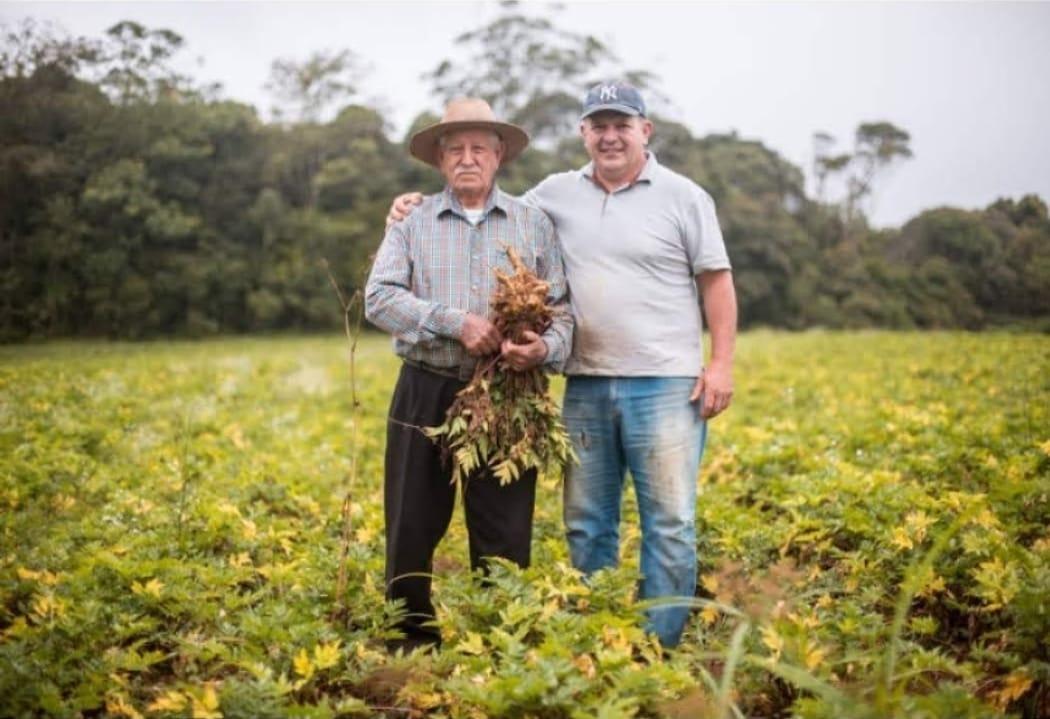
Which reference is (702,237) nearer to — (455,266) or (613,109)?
(613,109)

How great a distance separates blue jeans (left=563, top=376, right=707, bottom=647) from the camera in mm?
3789

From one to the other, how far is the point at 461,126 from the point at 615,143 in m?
0.72

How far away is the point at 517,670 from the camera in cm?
270

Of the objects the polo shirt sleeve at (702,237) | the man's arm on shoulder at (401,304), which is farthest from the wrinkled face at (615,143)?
the man's arm on shoulder at (401,304)

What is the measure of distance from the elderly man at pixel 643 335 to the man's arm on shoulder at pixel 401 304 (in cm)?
20

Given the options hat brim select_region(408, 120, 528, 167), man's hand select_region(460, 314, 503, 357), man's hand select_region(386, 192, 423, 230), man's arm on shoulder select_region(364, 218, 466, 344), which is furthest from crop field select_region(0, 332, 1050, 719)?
hat brim select_region(408, 120, 528, 167)

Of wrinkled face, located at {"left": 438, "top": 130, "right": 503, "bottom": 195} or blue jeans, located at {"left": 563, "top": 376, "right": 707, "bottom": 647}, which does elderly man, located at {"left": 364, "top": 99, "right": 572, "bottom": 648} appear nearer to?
wrinkled face, located at {"left": 438, "top": 130, "right": 503, "bottom": 195}

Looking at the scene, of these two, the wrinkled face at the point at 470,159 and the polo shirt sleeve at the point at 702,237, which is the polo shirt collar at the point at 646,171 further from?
the wrinkled face at the point at 470,159

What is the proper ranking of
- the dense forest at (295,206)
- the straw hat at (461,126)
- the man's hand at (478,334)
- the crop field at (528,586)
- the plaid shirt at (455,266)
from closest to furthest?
the crop field at (528,586) → the man's hand at (478,334) → the plaid shirt at (455,266) → the straw hat at (461,126) → the dense forest at (295,206)

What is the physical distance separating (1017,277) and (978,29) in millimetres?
2545

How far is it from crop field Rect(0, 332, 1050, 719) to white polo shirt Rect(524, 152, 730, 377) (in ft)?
3.28

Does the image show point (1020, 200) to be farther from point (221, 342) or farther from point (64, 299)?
point (221, 342)

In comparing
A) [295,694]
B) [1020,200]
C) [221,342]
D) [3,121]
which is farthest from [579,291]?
[221,342]

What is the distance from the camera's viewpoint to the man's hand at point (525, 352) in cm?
353
